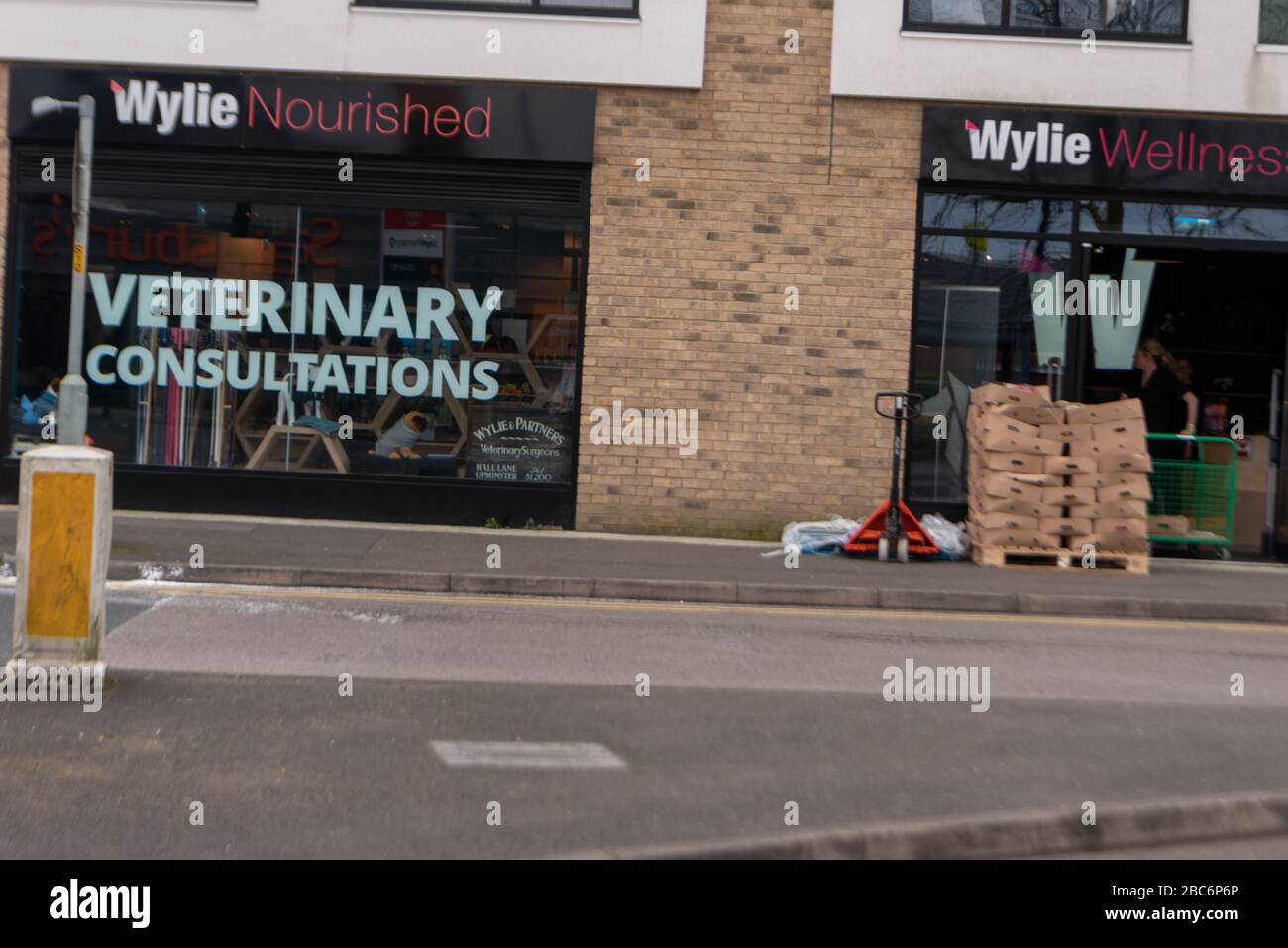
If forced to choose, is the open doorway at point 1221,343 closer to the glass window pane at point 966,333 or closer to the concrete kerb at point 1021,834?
the glass window pane at point 966,333

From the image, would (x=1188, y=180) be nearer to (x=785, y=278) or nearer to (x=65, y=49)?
(x=785, y=278)

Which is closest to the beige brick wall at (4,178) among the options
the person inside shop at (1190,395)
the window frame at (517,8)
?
the window frame at (517,8)

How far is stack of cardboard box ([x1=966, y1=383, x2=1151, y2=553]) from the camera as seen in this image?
→ 46.4ft

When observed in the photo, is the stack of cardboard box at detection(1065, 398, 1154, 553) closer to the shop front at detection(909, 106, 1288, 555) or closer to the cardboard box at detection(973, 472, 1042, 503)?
the cardboard box at detection(973, 472, 1042, 503)

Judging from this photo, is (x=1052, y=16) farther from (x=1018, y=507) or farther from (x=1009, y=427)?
(x=1018, y=507)

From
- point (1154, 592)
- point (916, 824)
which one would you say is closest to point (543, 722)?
point (916, 824)

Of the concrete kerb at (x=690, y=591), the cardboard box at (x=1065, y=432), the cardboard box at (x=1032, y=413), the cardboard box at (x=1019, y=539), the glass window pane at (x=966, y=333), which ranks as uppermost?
the glass window pane at (x=966, y=333)

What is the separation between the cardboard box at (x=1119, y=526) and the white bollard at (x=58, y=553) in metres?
→ 9.34

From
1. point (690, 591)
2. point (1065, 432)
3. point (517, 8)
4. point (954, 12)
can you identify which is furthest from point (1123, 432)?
point (517, 8)

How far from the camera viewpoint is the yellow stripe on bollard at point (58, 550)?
24.9 ft

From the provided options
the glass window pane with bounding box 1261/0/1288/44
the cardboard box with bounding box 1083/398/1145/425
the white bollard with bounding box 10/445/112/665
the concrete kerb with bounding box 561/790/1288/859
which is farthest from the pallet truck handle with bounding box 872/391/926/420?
the concrete kerb with bounding box 561/790/1288/859

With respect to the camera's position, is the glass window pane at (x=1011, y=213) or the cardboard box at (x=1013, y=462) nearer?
the cardboard box at (x=1013, y=462)

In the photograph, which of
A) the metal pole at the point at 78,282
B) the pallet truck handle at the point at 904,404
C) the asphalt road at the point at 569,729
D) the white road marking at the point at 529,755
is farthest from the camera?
the pallet truck handle at the point at 904,404
